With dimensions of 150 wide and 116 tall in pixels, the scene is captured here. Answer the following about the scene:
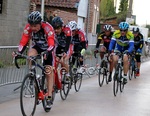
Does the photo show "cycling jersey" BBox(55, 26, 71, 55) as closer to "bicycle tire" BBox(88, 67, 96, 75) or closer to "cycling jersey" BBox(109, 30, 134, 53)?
"cycling jersey" BBox(109, 30, 134, 53)

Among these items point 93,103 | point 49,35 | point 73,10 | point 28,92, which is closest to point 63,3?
point 73,10

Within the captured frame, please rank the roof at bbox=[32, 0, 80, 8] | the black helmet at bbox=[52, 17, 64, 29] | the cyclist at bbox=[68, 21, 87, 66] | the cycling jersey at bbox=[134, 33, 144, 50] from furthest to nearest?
the roof at bbox=[32, 0, 80, 8] < the cycling jersey at bbox=[134, 33, 144, 50] < the cyclist at bbox=[68, 21, 87, 66] < the black helmet at bbox=[52, 17, 64, 29]

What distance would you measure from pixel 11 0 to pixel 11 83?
651 centimetres

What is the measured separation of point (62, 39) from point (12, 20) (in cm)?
739

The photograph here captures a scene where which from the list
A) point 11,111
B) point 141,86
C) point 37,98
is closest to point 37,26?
point 37,98

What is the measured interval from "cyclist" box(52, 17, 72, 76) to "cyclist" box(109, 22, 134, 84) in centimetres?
230

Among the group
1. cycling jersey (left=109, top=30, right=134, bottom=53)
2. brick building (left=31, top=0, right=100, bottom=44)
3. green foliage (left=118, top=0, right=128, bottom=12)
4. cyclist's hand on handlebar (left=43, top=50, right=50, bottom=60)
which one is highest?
green foliage (left=118, top=0, right=128, bottom=12)

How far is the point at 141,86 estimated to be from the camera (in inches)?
502

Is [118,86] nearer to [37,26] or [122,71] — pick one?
[122,71]

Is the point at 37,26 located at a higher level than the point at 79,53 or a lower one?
higher

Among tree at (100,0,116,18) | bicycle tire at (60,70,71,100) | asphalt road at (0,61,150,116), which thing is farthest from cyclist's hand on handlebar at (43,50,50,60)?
tree at (100,0,116,18)

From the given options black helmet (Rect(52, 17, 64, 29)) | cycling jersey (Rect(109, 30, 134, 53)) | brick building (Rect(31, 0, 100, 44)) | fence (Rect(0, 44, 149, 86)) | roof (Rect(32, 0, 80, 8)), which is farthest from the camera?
roof (Rect(32, 0, 80, 8))

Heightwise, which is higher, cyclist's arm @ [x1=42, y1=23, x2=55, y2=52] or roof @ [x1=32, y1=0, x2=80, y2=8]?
roof @ [x1=32, y1=0, x2=80, y2=8]

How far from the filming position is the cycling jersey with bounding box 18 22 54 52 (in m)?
6.93
